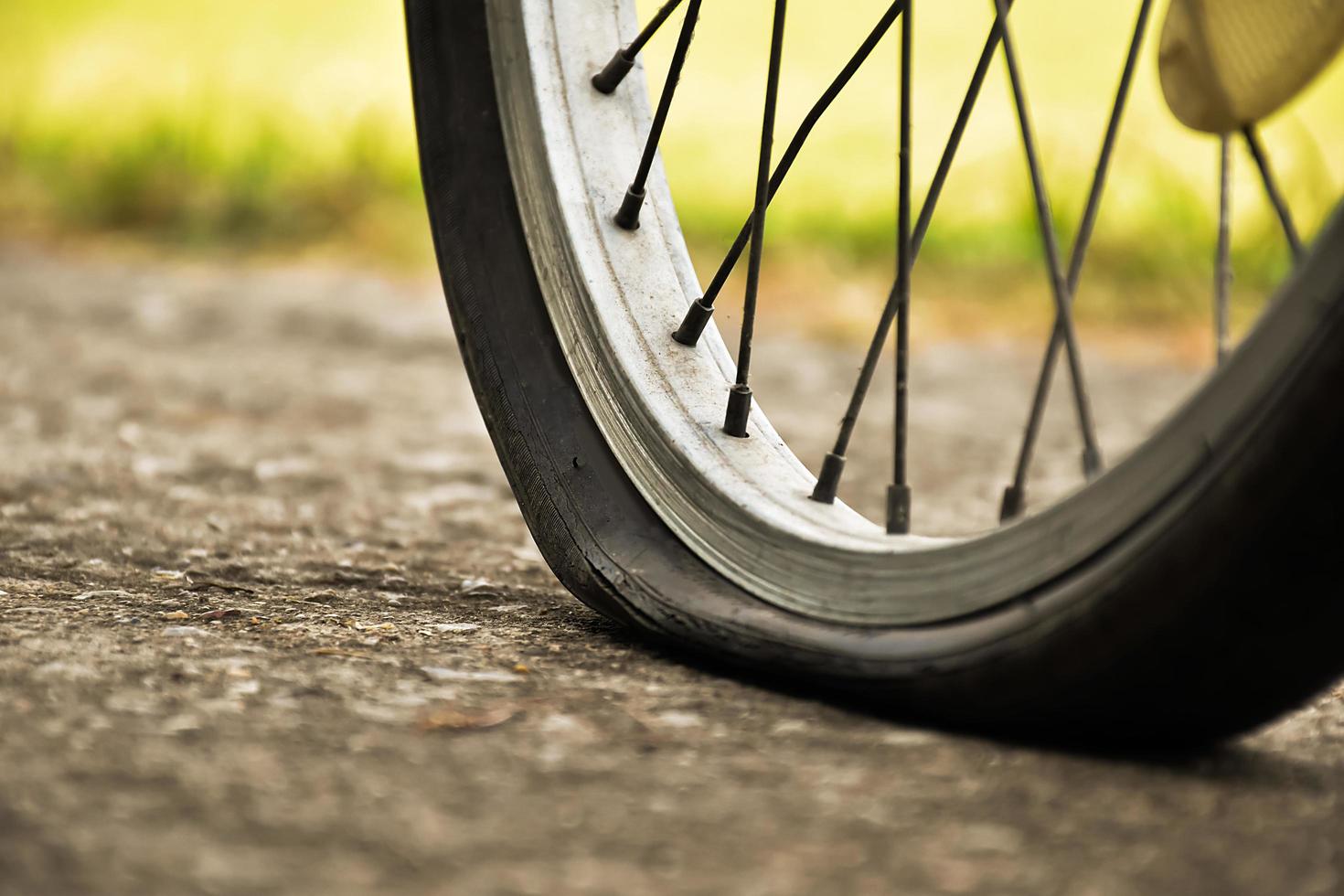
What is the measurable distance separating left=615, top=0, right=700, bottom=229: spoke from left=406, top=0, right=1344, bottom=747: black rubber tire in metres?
0.09

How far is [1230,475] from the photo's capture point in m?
0.68

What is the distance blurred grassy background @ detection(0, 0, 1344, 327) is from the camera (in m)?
3.21

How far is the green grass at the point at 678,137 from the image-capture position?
324 centimetres

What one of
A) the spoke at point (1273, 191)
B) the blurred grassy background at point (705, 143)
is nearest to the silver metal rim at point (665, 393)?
the spoke at point (1273, 191)

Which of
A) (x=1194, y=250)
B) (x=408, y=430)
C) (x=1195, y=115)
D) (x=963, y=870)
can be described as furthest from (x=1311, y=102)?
(x=963, y=870)

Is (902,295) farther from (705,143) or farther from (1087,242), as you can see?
(705,143)

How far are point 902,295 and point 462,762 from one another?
40 centimetres

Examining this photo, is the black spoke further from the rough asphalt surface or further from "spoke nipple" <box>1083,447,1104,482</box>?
the rough asphalt surface

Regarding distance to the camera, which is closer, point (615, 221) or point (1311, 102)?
point (615, 221)

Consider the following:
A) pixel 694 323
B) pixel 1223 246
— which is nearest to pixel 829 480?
pixel 694 323

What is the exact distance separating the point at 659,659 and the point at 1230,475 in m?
0.41

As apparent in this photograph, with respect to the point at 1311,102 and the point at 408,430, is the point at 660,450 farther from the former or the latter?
the point at 1311,102

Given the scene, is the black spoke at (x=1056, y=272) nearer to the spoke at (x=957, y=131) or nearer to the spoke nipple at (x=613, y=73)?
the spoke at (x=957, y=131)

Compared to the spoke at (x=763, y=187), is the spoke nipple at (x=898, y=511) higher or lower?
lower
